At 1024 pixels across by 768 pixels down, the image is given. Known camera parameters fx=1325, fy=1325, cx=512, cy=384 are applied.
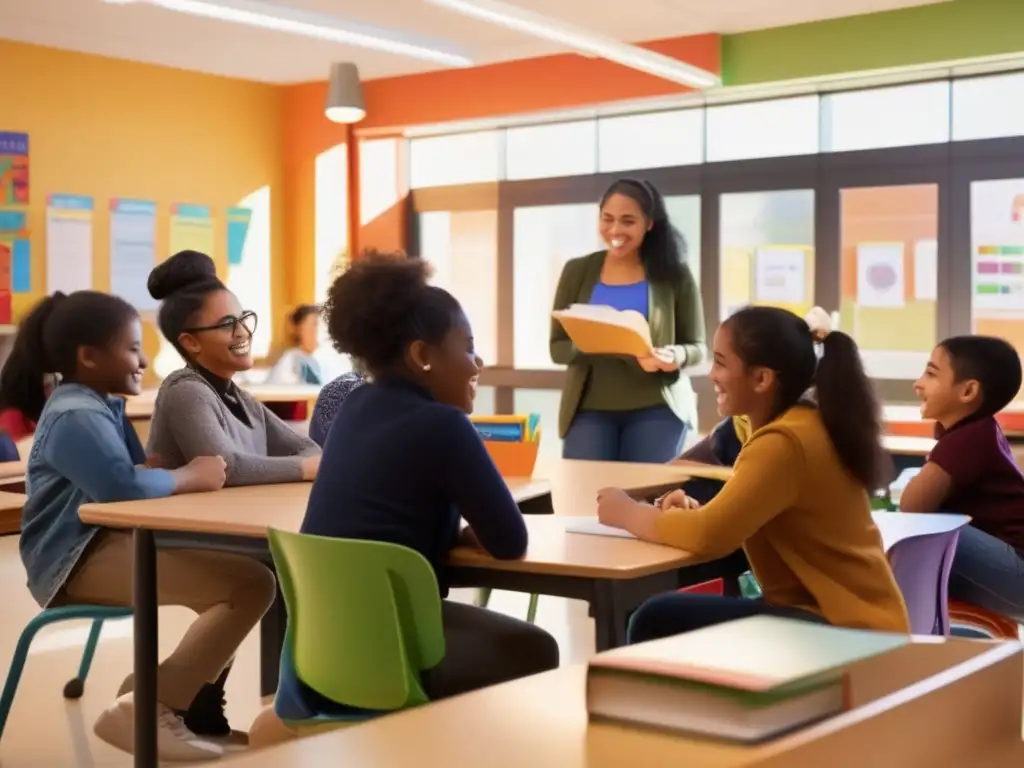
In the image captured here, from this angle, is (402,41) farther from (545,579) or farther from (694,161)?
(545,579)

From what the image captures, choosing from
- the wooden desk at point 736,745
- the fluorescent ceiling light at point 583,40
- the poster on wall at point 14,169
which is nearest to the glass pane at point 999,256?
the fluorescent ceiling light at point 583,40

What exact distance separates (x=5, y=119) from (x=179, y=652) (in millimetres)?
5258

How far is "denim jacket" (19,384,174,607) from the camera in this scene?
2814 millimetres

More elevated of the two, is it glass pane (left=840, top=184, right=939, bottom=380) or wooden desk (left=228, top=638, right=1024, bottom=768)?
glass pane (left=840, top=184, right=939, bottom=380)

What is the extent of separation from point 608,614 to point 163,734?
1.30 meters

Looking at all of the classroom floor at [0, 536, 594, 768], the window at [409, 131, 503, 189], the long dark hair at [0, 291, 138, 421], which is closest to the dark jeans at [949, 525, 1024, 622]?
the classroom floor at [0, 536, 594, 768]

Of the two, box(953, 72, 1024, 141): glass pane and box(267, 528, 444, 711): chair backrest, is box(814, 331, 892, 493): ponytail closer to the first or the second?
box(267, 528, 444, 711): chair backrest

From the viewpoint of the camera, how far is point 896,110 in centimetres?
684

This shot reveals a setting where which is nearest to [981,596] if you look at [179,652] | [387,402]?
[387,402]

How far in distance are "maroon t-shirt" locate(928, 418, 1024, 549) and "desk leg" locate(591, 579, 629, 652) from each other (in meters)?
1.27

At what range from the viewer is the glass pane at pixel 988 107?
21.3 ft

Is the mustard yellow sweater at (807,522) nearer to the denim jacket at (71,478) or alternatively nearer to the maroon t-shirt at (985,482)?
the maroon t-shirt at (985,482)

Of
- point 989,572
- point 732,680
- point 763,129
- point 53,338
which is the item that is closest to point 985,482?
point 989,572

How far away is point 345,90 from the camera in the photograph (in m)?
8.01
